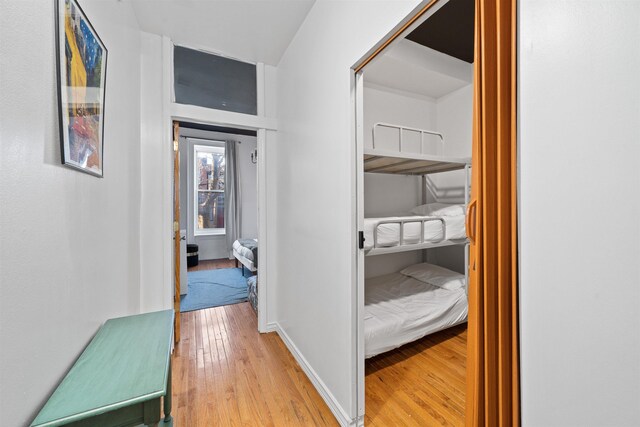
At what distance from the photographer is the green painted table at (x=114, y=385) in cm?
73

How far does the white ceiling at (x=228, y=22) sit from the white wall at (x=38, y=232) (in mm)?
744

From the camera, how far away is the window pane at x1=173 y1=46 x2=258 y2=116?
7.59 feet

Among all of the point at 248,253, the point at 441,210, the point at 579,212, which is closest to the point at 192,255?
the point at 248,253

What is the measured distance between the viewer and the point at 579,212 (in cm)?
58

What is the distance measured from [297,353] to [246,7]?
2552mm

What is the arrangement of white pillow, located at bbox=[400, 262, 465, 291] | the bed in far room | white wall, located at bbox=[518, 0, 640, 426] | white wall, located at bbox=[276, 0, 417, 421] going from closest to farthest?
white wall, located at bbox=[518, 0, 640, 426] < white wall, located at bbox=[276, 0, 417, 421] < white pillow, located at bbox=[400, 262, 465, 291] < the bed in far room

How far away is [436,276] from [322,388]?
5.25ft

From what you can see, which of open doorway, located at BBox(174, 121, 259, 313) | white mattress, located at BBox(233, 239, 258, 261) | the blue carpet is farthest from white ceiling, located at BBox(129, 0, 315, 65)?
open doorway, located at BBox(174, 121, 259, 313)

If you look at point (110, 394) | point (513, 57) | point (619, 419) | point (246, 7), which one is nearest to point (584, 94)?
point (513, 57)

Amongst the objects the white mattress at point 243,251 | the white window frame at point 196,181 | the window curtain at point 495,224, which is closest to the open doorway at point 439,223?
the window curtain at point 495,224

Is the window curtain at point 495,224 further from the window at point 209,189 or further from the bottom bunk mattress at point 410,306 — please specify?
the window at point 209,189

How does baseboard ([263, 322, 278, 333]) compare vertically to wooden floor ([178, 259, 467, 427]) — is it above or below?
above

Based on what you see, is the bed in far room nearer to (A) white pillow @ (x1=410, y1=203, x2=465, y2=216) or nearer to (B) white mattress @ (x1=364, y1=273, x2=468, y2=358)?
(B) white mattress @ (x1=364, y1=273, x2=468, y2=358)

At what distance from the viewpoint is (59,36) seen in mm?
852
